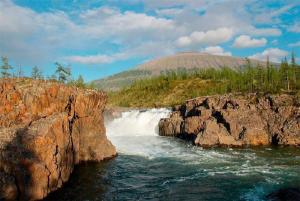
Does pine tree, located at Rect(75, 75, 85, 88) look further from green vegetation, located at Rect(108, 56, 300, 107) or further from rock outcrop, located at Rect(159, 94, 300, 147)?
rock outcrop, located at Rect(159, 94, 300, 147)

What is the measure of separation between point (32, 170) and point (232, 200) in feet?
65.9

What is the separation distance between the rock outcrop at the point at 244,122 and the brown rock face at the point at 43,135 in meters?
27.1

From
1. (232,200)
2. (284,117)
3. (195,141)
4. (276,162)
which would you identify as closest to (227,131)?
(195,141)

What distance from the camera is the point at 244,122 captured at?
247 feet

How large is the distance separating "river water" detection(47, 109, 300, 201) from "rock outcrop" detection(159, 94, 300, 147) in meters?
5.21

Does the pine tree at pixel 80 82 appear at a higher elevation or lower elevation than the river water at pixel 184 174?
higher

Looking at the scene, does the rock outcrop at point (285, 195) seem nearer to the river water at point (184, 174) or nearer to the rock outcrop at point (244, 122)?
the river water at point (184, 174)

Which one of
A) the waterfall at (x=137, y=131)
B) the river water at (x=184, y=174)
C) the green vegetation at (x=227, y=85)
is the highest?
the green vegetation at (x=227, y=85)

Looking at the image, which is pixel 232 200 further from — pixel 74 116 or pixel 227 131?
pixel 227 131

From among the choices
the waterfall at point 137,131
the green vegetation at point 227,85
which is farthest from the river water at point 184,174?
the green vegetation at point 227,85

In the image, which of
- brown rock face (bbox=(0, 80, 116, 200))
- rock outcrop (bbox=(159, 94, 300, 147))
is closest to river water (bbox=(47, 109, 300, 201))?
brown rock face (bbox=(0, 80, 116, 200))

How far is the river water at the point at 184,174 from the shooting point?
126 ft

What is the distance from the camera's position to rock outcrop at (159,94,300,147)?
237 feet

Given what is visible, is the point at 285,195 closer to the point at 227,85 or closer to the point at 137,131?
the point at 137,131
